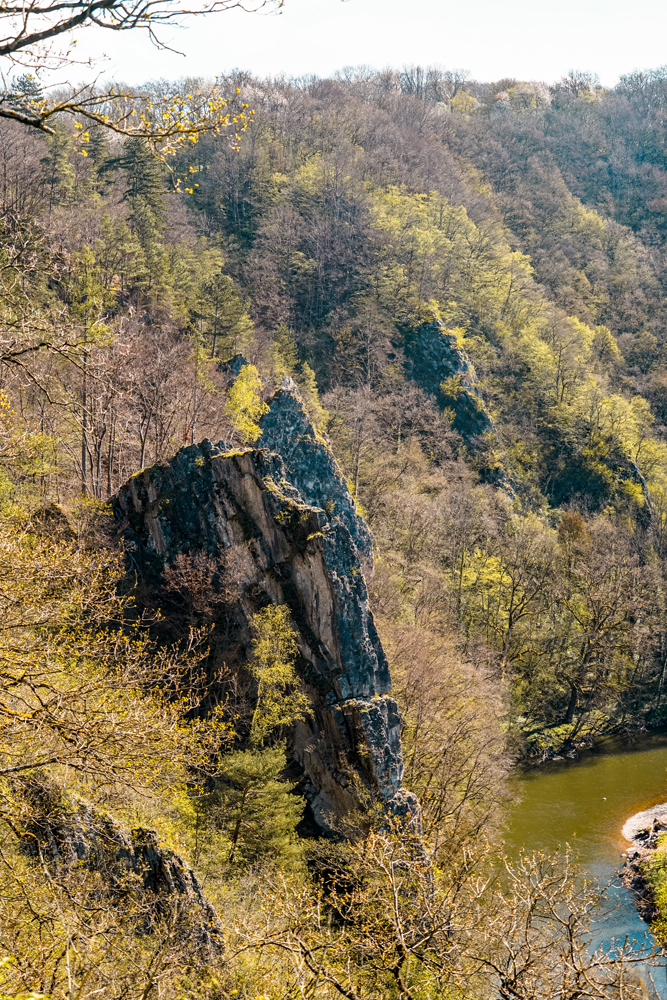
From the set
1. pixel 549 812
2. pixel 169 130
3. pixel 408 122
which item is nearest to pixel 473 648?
pixel 549 812

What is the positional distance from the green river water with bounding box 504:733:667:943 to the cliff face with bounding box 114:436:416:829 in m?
6.90

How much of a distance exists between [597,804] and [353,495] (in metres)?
18.1

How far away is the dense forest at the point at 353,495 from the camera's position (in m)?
7.75

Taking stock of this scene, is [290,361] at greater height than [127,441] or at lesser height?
greater

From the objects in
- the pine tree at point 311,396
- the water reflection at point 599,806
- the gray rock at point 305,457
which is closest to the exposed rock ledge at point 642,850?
the water reflection at point 599,806

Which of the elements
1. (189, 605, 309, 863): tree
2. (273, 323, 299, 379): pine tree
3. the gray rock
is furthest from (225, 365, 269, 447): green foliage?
(189, 605, 309, 863): tree

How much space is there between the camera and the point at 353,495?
112 feet

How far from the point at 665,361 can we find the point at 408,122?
41865mm

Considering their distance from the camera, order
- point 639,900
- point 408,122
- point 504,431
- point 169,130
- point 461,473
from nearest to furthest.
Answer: point 169,130 < point 639,900 < point 461,473 < point 504,431 < point 408,122

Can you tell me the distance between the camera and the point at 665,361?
6159cm

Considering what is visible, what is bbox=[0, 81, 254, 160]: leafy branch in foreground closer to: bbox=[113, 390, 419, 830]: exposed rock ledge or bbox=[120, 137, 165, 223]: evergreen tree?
bbox=[113, 390, 419, 830]: exposed rock ledge

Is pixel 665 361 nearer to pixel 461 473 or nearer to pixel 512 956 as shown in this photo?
pixel 461 473

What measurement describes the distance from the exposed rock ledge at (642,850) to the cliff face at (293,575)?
8168 mm

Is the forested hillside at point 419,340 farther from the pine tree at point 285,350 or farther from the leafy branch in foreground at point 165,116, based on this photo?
the leafy branch in foreground at point 165,116
